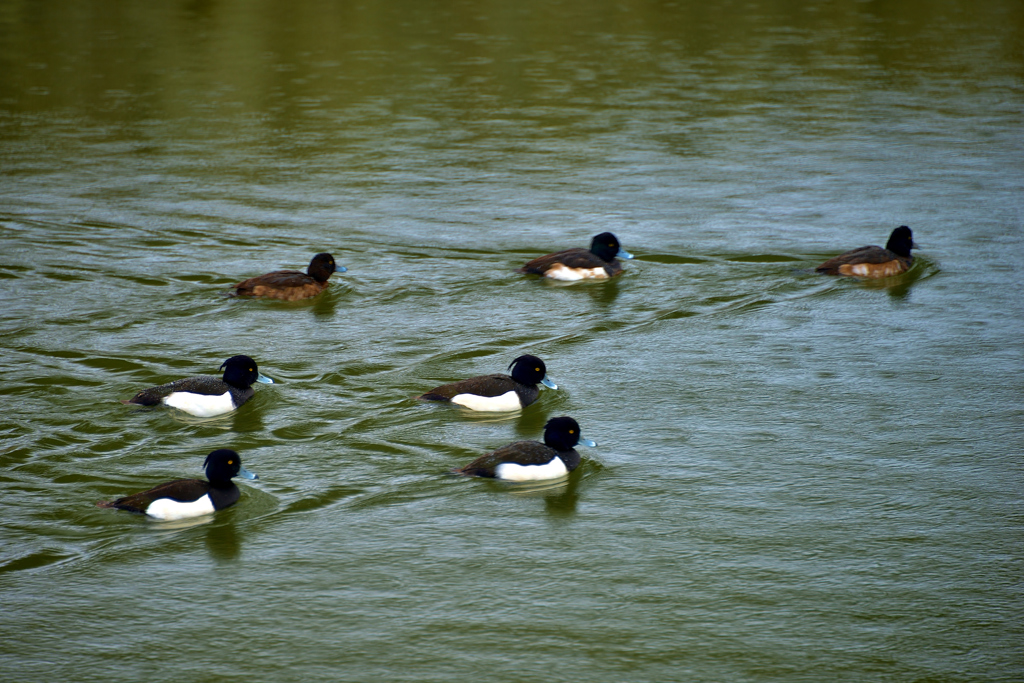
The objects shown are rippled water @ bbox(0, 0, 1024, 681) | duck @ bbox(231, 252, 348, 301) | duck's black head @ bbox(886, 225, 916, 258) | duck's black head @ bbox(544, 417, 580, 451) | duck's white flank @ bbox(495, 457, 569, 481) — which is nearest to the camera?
rippled water @ bbox(0, 0, 1024, 681)

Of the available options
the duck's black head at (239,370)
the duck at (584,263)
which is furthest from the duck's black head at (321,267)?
the duck's black head at (239,370)

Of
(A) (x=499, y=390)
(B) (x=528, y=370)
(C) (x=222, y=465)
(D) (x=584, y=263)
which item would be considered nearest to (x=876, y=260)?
(D) (x=584, y=263)

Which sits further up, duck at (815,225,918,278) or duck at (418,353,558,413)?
duck at (815,225,918,278)

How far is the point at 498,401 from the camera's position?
9.45 meters

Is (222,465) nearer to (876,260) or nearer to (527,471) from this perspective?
(527,471)

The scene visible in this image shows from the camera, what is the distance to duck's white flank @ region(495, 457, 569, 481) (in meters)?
8.22

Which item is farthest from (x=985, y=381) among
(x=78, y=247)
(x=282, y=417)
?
(x=78, y=247)

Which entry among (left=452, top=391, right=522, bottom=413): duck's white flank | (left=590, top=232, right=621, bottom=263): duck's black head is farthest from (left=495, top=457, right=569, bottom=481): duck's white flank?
(left=590, top=232, right=621, bottom=263): duck's black head

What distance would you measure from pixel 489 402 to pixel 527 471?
130 centimetres

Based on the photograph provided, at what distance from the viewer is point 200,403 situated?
9266 mm

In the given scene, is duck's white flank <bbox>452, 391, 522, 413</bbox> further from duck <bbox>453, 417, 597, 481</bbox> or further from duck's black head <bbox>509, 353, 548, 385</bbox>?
duck <bbox>453, 417, 597, 481</bbox>

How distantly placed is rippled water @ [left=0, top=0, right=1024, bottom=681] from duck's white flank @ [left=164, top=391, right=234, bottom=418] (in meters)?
0.18

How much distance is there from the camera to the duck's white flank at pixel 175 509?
25.0 feet

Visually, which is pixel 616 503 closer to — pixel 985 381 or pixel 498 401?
pixel 498 401
